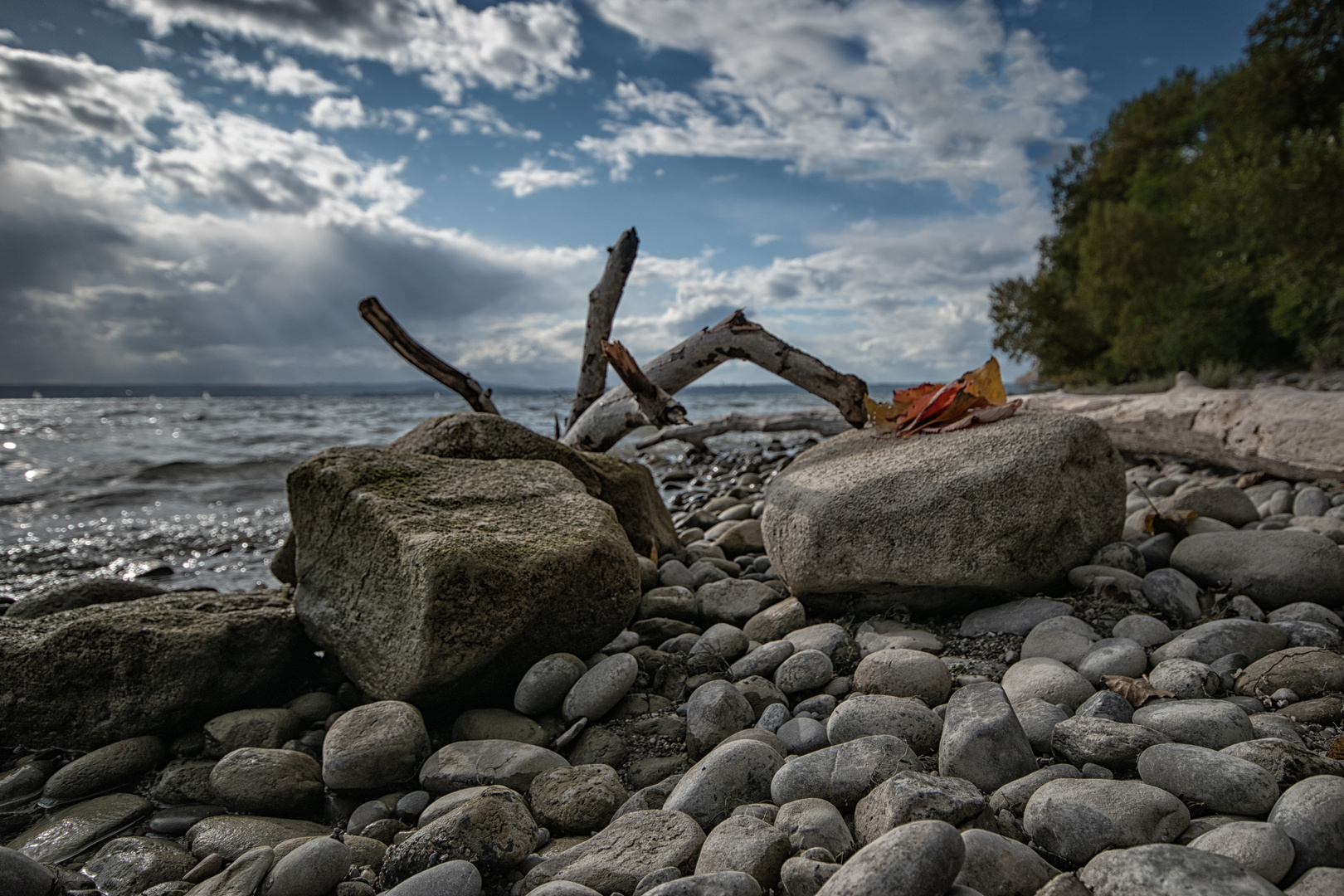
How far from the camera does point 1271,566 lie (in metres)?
3.30

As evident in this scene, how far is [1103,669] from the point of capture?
8.52ft

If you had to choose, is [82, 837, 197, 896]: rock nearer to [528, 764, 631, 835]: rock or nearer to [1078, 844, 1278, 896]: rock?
[528, 764, 631, 835]: rock

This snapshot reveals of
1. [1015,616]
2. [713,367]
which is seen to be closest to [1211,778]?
[1015,616]

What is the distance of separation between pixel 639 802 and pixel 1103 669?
181 centimetres

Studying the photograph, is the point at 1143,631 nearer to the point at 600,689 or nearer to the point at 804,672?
the point at 804,672

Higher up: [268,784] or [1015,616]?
[1015,616]

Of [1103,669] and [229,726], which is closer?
[1103,669]

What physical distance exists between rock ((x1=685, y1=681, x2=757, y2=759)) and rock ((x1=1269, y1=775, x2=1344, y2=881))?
1506 millimetres

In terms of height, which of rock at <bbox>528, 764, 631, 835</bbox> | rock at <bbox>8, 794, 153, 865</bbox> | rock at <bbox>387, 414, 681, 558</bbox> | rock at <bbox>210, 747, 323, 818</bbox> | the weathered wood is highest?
the weathered wood

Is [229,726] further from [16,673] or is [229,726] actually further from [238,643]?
[16,673]

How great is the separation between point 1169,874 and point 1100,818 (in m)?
0.30

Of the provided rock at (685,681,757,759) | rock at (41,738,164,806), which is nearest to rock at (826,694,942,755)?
rock at (685,681,757,759)

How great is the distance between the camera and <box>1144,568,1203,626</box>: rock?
3.18m

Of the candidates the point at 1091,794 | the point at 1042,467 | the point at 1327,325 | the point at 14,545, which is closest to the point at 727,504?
the point at 1042,467
